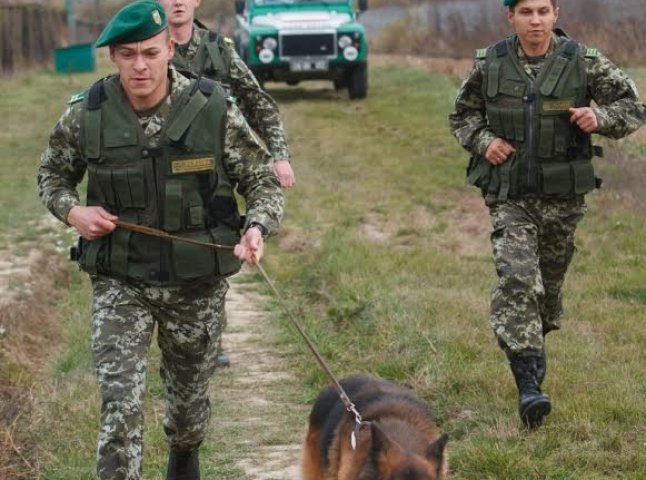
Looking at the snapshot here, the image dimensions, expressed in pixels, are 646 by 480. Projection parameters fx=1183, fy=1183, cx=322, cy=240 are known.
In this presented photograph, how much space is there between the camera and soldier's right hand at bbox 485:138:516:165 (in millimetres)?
5625

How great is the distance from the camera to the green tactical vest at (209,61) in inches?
245

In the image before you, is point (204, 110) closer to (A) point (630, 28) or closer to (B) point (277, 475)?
(B) point (277, 475)

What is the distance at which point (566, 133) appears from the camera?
18.3ft

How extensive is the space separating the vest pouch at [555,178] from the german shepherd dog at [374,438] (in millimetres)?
1561

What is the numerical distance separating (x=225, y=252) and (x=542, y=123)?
191cm

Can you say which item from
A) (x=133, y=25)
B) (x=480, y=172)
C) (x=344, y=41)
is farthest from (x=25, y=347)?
(x=344, y=41)

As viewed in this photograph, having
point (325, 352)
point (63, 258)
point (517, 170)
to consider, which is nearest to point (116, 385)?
point (517, 170)

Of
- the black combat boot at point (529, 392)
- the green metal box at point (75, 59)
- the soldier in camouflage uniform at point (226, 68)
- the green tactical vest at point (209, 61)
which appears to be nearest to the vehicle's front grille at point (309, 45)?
the green metal box at point (75, 59)

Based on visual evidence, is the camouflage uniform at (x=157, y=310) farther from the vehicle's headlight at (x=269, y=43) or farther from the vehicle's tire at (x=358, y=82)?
the vehicle's tire at (x=358, y=82)

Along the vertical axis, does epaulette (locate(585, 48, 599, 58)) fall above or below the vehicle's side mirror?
above

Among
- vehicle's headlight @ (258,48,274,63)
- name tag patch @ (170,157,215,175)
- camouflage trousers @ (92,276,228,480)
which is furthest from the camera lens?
vehicle's headlight @ (258,48,274,63)

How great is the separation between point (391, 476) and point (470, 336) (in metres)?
3.46

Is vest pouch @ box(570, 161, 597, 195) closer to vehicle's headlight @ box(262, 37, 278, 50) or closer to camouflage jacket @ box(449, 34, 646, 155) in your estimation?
camouflage jacket @ box(449, 34, 646, 155)

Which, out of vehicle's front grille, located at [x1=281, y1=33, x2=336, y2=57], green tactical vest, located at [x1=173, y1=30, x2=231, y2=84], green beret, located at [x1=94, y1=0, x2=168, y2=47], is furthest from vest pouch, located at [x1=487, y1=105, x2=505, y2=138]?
vehicle's front grille, located at [x1=281, y1=33, x2=336, y2=57]
